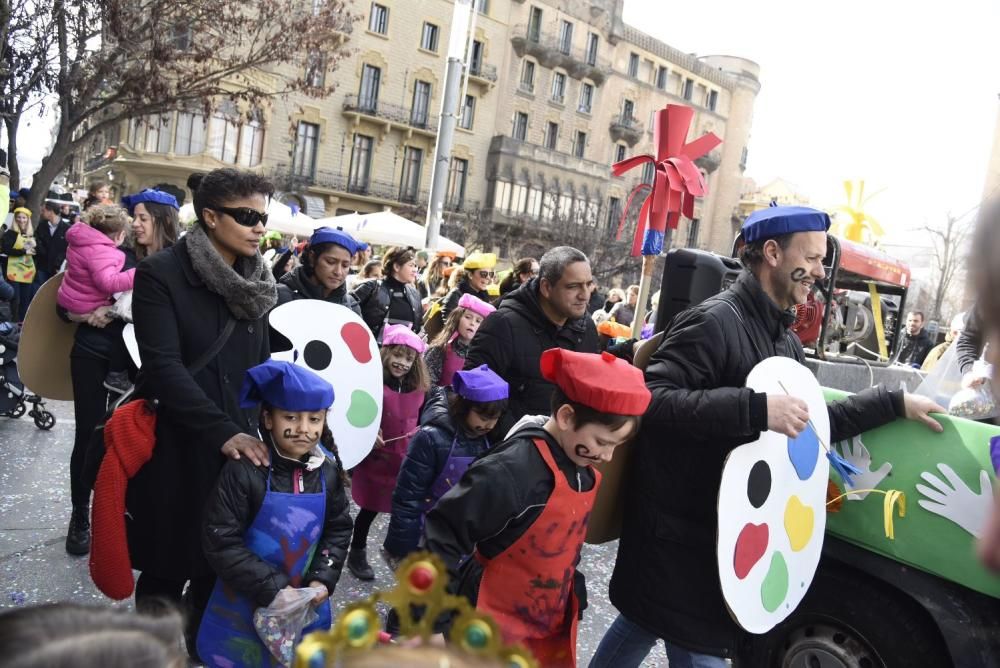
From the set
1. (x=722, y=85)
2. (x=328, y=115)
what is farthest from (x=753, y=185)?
(x=328, y=115)

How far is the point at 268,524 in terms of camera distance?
238 cm

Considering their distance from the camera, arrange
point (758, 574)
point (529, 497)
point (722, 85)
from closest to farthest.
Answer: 1. point (529, 497)
2. point (758, 574)
3. point (722, 85)

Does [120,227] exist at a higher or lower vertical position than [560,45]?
lower

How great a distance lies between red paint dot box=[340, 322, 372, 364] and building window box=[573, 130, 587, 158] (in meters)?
41.1

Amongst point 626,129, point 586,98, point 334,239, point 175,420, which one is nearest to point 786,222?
point 175,420

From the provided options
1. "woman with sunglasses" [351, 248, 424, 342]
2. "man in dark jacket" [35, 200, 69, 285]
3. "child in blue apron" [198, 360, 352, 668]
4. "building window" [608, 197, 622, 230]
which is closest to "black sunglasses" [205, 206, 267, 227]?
"child in blue apron" [198, 360, 352, 668]

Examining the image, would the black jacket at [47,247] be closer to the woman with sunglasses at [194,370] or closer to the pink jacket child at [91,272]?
the pink jacket child at [91,272]

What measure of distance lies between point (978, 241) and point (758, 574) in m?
1.90

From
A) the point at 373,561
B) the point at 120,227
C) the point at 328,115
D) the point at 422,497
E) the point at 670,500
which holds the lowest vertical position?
the point at 373,561

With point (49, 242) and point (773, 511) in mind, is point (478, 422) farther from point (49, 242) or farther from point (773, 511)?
point (49, 242)

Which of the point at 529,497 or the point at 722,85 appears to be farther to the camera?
the point at 722,85

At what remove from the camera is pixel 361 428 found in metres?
3.93

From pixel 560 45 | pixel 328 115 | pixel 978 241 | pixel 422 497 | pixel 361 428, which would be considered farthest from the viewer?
pixel 560 45

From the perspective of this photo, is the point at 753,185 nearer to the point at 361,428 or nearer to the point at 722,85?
the point at 722,85
